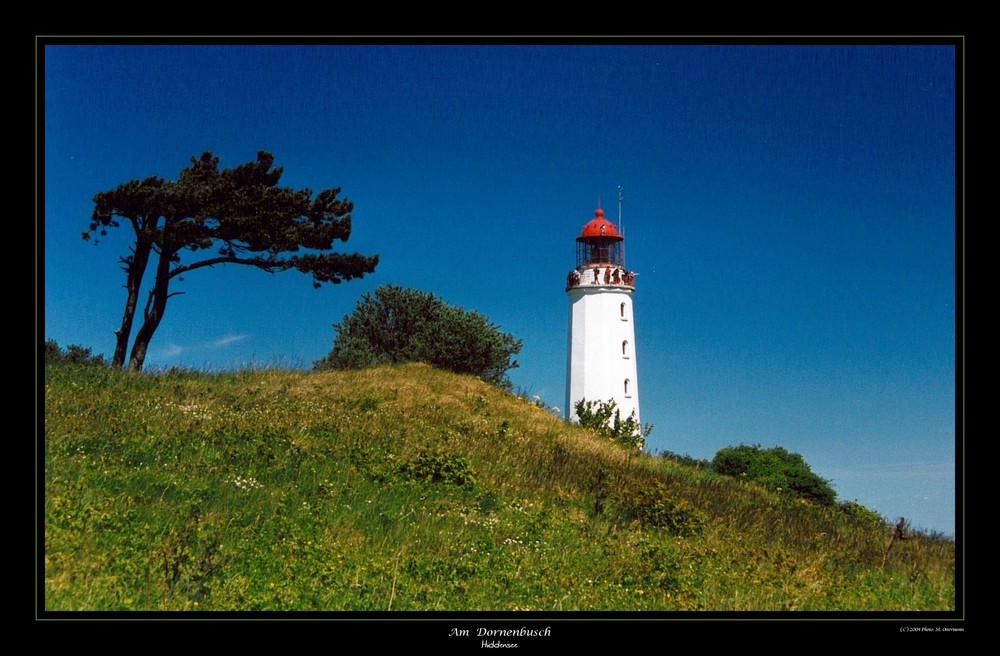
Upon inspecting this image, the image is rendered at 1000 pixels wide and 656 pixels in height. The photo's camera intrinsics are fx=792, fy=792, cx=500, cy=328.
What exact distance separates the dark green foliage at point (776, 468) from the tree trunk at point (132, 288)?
24.3 m

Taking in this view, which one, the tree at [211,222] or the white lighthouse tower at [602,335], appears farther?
the white lighthouse tower at [602,335]

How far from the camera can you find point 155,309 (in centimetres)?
2628

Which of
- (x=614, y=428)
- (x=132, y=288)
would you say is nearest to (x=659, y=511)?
(x=614, y=428)

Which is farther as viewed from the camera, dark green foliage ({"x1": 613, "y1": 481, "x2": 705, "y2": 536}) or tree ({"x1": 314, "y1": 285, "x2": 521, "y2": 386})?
tree ({"x1": 314, "y1": 285, "x2": 521, "y2": 386})

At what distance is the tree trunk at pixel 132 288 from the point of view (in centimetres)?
2575

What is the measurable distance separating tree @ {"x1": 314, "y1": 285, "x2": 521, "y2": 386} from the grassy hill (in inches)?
382

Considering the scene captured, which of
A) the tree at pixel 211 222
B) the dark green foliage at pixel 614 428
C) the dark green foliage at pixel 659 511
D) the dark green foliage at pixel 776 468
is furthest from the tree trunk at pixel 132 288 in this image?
the dark green foliage at pixel 776 468

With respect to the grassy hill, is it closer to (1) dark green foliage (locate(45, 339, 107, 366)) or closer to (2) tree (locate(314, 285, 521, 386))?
(1) dark green foliage (locate(45, 339, 107, 366))

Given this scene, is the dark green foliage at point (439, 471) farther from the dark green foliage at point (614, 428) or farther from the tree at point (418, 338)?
the tree at point (418, 338)

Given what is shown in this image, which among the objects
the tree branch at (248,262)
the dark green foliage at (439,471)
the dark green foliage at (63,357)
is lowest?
the dark green foliage at (439,471)

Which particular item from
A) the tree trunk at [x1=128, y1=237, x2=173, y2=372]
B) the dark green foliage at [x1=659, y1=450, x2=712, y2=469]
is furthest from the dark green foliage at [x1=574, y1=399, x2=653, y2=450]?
the tree trunk at [x1=128, y1=237, x2=173, y2=372]

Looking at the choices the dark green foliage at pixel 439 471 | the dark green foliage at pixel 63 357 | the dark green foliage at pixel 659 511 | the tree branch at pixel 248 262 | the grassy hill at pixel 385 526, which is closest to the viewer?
the grassy hill at pixel 385 526

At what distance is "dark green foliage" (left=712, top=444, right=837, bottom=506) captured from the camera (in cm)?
3506
